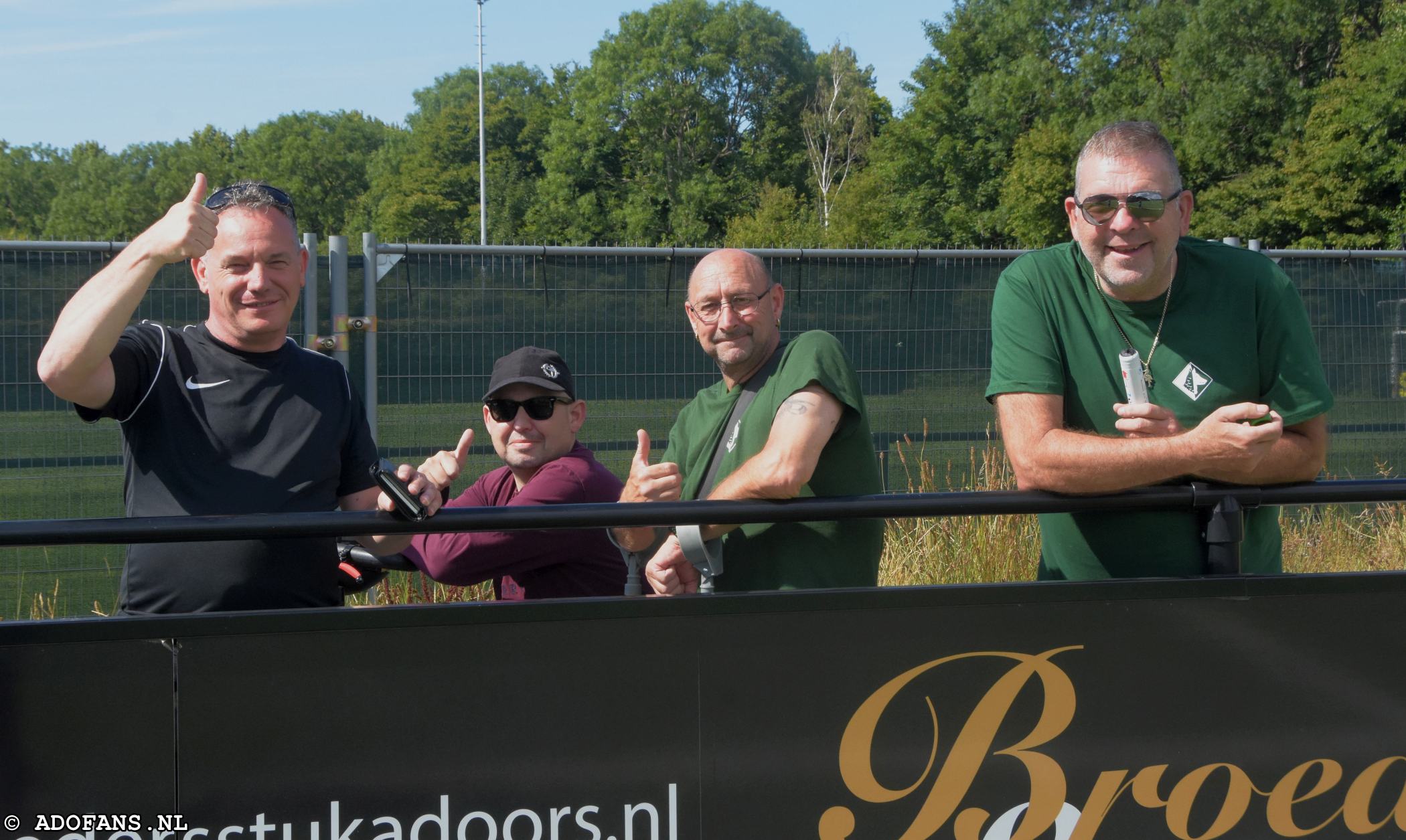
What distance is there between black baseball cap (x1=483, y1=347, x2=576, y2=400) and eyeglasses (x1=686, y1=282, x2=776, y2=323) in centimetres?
44

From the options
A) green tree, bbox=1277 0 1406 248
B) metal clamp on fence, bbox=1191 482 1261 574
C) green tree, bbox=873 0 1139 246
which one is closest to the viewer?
metal clamp on fence, bbox=1191 482 1261 574

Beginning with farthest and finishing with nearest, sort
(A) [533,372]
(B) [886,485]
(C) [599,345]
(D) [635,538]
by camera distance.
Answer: (B) [886,485] < (C) [599,345] < (A) [533,372] < (D) [635,538]

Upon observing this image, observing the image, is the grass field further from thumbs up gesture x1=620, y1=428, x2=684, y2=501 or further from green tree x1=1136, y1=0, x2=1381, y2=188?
green tree x1=1136, y1=0, x2=1381, y2=188

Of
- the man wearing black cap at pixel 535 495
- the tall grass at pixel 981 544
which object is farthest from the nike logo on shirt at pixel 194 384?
the tall grass at pixel 981 544

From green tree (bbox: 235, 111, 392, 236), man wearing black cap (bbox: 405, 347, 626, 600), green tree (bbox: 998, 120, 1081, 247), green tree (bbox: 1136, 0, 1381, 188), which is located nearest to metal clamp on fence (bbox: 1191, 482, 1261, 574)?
man wearing black cap (bbox: 405, 347, 626, 600)

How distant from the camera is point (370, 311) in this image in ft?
19.6

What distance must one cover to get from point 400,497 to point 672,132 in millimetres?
74459

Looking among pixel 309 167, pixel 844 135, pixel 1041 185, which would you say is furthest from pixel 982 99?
pixel 309 167

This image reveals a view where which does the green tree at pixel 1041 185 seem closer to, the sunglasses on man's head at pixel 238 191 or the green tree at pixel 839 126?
the green tree at pixel 839 126

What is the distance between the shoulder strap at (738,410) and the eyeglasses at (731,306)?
0.45 ft

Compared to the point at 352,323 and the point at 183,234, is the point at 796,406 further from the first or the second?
the point at 352,323

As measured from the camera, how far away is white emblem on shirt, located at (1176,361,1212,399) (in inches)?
113

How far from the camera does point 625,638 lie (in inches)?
94.6

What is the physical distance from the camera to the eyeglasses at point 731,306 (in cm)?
322
